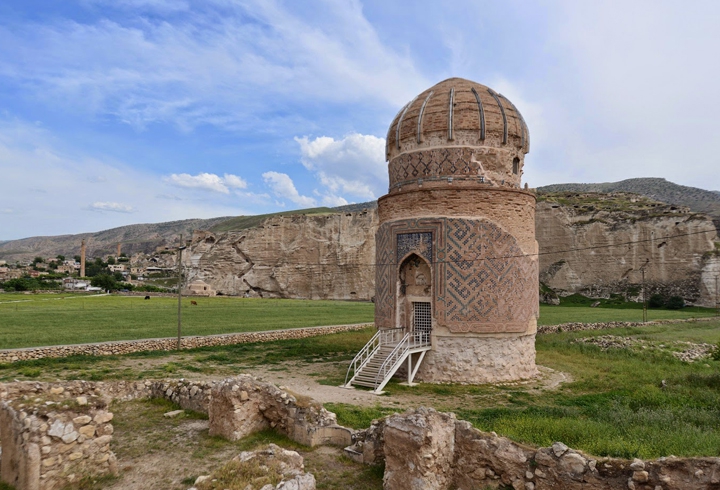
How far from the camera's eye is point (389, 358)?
14.9 m

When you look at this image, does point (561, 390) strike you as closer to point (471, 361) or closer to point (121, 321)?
point (471, 361)

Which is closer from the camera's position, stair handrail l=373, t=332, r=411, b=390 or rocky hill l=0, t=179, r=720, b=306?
stair handrail l=373, t=332, r=411, b=390

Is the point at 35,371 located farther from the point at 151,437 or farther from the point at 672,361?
the point at 672,361

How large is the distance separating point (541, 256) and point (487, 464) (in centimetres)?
6196

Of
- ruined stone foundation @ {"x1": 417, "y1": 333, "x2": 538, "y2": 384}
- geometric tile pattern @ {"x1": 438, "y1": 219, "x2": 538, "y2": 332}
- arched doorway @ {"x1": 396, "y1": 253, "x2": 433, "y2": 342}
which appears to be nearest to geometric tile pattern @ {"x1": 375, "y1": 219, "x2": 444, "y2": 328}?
arched doorway @ {"x1": 396, "y1": 253, "x2": 433, "y2": 342}

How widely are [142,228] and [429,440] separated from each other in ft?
690

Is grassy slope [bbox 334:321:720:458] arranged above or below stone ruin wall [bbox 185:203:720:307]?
below

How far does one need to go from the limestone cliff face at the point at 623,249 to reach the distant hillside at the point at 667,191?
3060 centimetres

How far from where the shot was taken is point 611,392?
45.1 feet

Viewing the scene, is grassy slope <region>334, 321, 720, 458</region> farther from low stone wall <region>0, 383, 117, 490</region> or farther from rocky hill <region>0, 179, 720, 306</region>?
rocky hill <region>0, 179, 720, 306</region>

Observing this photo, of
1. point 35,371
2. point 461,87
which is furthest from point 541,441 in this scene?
point 35,371

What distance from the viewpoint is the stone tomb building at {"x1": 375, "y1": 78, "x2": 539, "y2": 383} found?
52.3 ft

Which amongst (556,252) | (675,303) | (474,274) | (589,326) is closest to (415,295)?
(474,274)

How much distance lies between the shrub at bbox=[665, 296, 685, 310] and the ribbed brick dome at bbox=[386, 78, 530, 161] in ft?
144
